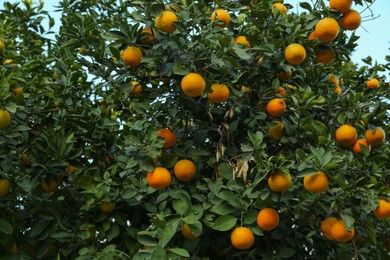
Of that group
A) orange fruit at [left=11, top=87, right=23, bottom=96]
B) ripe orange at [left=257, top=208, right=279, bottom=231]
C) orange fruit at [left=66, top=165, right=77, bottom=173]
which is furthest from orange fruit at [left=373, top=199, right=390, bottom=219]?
orange fruit at [left=11, top=87, right=23, bottom=96]

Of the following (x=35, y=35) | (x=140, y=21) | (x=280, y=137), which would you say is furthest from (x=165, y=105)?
(x=35, y=35)

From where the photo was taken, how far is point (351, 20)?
118 inches

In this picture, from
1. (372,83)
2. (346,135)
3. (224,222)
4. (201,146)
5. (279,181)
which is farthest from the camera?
(372,83)

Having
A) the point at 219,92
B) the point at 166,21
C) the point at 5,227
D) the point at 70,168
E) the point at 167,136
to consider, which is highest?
→ the point at 166,21

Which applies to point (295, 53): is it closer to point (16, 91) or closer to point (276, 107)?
point (276, 107)

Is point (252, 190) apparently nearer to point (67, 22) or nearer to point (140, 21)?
point (140, 21)

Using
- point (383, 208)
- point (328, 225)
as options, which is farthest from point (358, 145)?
point (328, 225)

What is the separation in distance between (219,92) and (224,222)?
649 mm

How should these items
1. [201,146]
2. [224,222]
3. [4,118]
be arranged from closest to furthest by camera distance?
[224,222], [4,118], [201,146]

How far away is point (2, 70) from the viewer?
319 centimetres

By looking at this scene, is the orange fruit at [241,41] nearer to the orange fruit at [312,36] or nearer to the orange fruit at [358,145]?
the orange fruit at [312,36]

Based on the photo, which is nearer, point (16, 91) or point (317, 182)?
point (317, 182)

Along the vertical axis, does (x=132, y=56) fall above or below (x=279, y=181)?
above

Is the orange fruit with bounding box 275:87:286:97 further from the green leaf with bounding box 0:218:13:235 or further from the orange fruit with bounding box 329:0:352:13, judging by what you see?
the green leaf with bounding box 0:218:13:235
